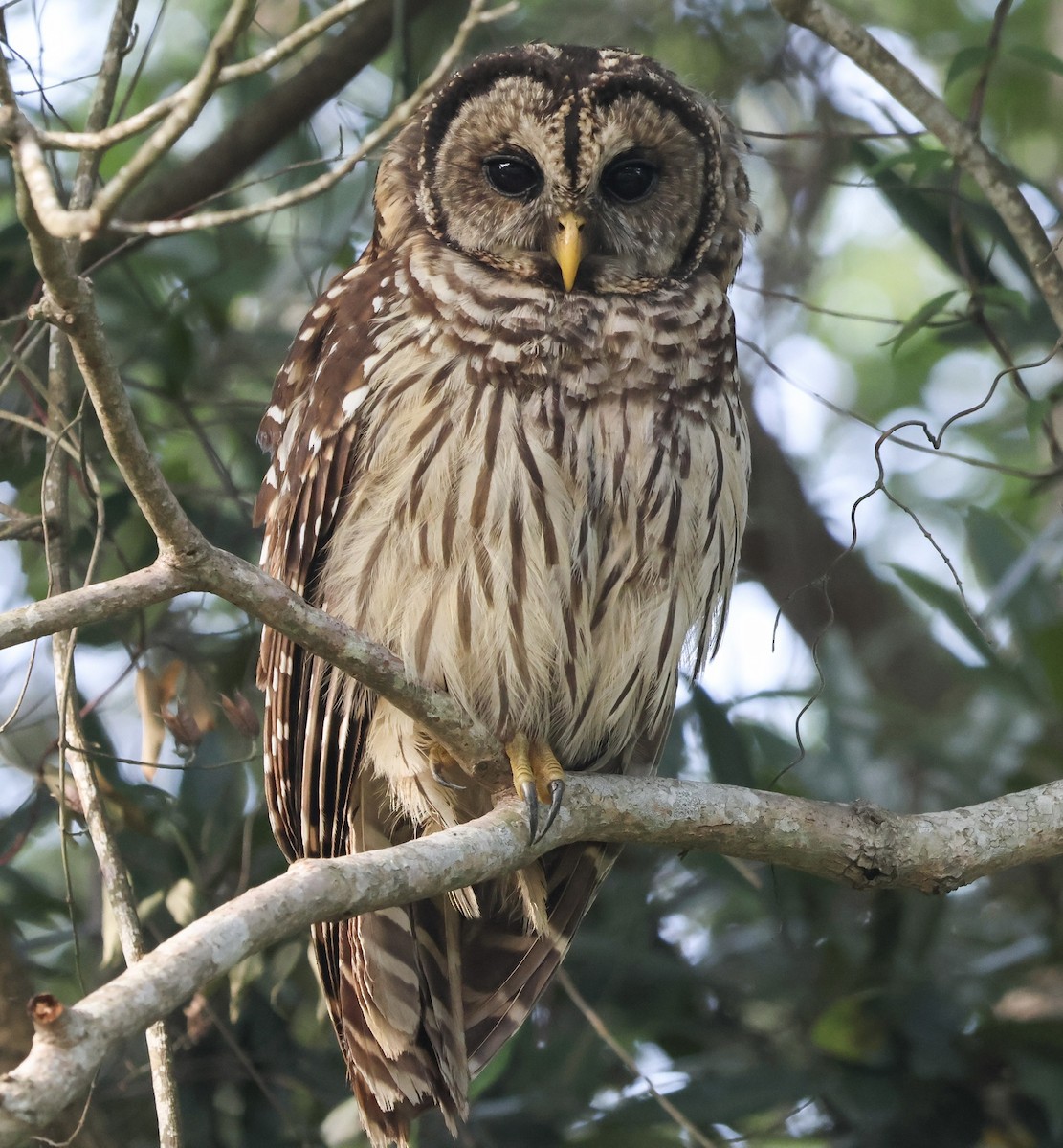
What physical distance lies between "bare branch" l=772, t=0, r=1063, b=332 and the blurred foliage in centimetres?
8

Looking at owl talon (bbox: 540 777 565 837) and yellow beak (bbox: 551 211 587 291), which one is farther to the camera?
yellow beak (bbox: 551 211 587 291)

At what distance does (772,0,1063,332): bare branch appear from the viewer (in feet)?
9.76

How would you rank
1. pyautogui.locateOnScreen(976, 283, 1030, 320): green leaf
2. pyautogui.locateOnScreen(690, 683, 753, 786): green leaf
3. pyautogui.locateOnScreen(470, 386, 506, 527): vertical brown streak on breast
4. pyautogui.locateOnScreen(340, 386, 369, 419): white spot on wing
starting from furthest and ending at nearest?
pyautogui.locateOnScreen(690, 683, 753, 786): green leaf
pyautogui.locateOnScreen(976, 283, 1030, 320): green leaf
pyautogui.locateOnScreen(340, 386, 369, 419): white spot on wing
pyautogui.locateOnScreen(470, 386, 506, 527): vertical brown streak on breast

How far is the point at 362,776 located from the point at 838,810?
888mm

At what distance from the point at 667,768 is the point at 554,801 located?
1.29 meters

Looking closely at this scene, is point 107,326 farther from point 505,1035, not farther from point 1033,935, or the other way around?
point 1033,935

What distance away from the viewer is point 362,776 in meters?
2.78

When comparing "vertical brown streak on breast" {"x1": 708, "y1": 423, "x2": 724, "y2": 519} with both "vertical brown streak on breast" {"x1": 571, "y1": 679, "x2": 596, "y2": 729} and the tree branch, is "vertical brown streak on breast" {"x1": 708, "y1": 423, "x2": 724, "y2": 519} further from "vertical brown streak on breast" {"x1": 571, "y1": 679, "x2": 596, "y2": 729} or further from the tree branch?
the tree branch

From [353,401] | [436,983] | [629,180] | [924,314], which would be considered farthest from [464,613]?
[924,314]

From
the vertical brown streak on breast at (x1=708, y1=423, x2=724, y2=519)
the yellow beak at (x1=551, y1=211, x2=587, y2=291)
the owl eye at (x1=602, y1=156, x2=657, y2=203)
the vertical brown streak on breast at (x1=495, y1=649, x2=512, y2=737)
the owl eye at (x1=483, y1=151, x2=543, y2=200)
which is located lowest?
the vertical brown streak on breast at (x1=495, y1=649, x2=512, y2=737)

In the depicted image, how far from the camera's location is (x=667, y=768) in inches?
143

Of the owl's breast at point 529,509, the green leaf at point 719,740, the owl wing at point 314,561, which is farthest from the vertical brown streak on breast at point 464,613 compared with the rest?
the green leaf at point 719,740

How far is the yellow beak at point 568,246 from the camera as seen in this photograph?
8.82 ft

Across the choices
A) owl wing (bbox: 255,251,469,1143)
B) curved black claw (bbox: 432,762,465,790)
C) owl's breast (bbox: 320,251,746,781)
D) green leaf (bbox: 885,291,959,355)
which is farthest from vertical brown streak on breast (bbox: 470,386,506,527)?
green leaf (bbox: 885,291,959,355)
